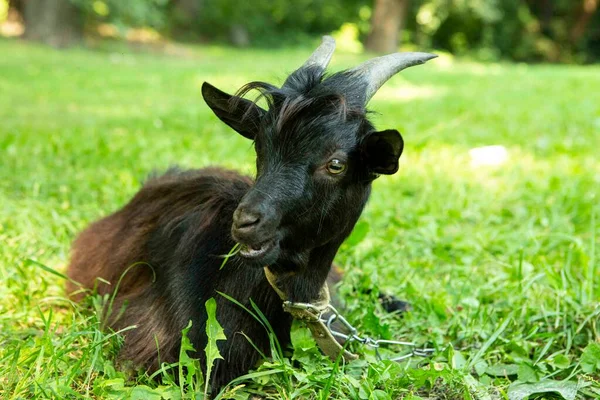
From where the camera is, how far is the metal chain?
277cm

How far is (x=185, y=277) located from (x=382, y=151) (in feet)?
3.35

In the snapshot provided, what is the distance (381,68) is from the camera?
2920 mm

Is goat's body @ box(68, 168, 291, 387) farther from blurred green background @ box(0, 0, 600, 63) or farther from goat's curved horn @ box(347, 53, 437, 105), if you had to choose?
blurred green background @ box(0, 0, 600, 63)

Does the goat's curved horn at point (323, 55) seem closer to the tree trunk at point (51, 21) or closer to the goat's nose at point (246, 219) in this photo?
the goat's nose at point (246, 219)

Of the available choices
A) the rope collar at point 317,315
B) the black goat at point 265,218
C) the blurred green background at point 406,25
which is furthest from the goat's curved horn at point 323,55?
the blurred green background at point 406,25

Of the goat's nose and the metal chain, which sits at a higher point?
the goat's nose

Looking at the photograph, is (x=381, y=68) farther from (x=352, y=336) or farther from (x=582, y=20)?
(x=582, y=20)

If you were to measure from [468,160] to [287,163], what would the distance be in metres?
4.45

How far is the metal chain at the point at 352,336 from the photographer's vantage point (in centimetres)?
277

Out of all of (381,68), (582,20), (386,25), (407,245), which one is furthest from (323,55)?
(582,20)

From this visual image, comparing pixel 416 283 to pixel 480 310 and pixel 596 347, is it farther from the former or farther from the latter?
pixel 596 347

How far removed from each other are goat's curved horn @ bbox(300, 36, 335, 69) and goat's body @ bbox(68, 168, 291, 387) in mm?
620

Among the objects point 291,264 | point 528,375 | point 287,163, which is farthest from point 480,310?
point 287,163

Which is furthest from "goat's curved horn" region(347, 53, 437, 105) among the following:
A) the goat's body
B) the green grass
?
the goat's body
